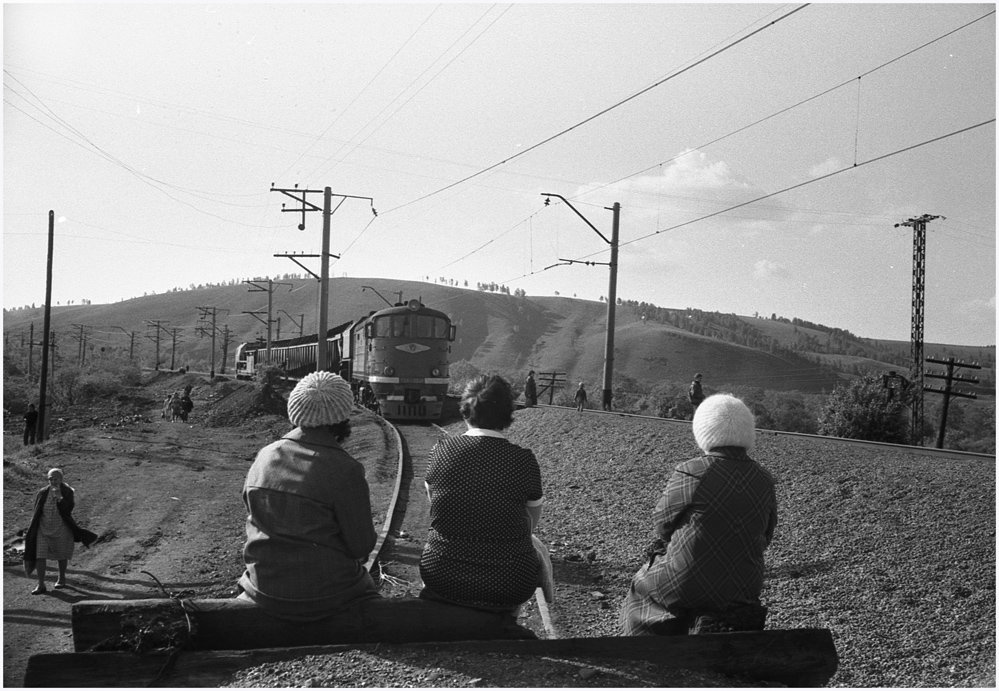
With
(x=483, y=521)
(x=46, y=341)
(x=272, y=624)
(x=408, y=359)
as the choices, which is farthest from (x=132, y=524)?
(x=46, y=341)

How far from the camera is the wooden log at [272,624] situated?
353 centimetres

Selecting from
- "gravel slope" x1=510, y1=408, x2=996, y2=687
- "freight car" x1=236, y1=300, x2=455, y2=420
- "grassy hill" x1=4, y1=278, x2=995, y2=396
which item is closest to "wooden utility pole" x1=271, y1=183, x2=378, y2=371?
"freight car" x1=236, y1=300, x2=455, y2=420

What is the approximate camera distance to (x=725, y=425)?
3801mm

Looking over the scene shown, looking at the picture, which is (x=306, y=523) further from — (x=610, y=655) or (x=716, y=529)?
(x=716, y=529)

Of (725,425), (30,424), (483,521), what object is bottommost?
(30,424)

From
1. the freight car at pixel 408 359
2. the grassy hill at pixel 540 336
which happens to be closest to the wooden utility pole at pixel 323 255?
the freight car at pixel 408 359

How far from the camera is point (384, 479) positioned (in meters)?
14.6

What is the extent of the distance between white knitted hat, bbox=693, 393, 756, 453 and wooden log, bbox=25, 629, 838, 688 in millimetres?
891

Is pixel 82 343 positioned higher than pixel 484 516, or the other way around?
pixel 484 516

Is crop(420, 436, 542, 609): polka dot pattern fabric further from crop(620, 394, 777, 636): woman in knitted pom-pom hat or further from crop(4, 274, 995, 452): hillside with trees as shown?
crop(4, 274, 995, 452): hillside with trees

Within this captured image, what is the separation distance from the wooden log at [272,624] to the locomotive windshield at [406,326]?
21.1m

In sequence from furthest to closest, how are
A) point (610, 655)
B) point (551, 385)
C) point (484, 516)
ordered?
1. point (551, 385)
2. point (484, 516)
3. point (610, 655)

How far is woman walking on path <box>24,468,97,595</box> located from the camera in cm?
884

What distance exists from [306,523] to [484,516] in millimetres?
858
